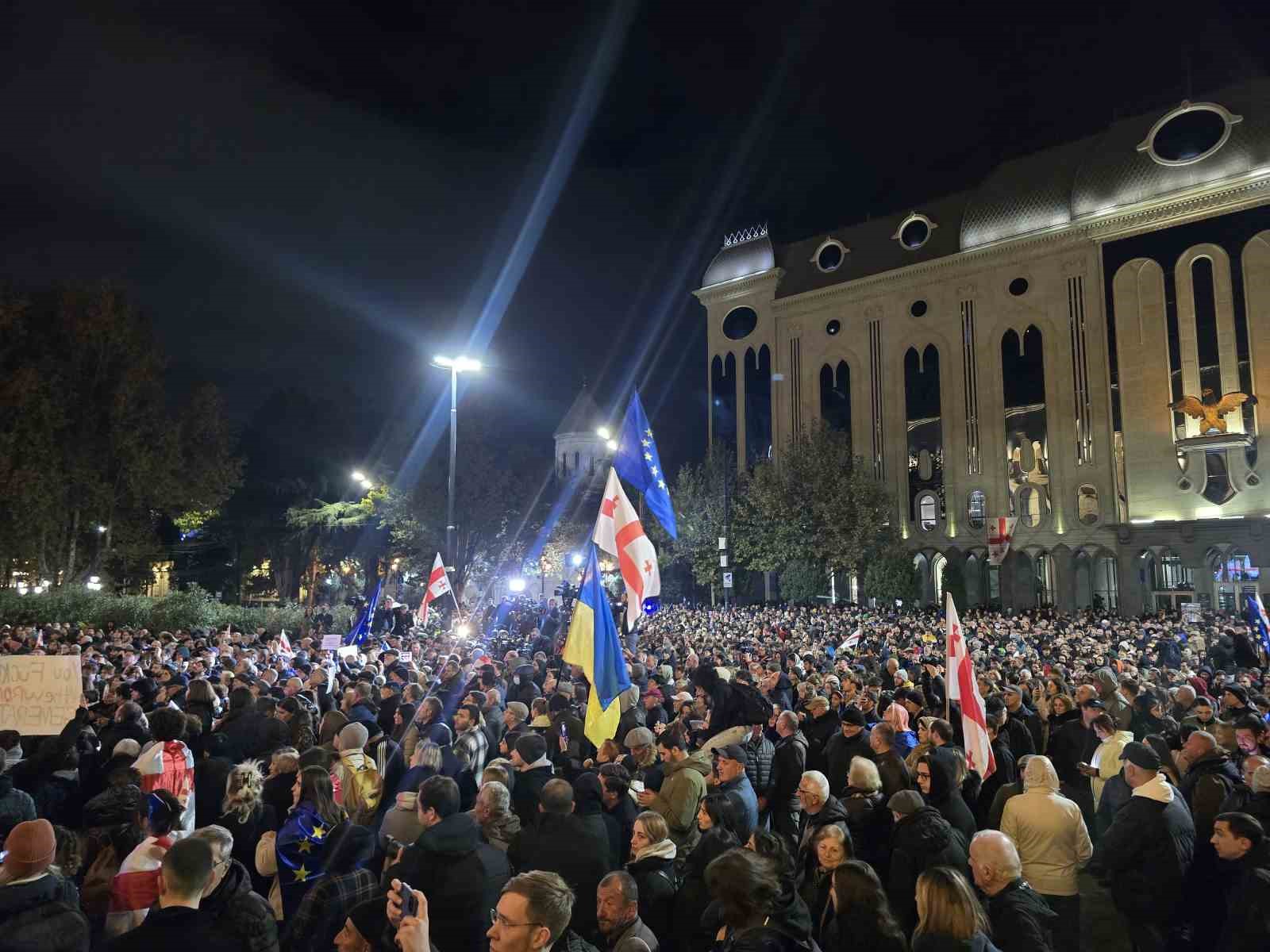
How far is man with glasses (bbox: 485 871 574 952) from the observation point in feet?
9.92

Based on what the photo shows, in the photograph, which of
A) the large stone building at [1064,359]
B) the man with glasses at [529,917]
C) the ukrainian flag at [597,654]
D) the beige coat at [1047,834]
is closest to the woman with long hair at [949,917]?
the man with glasses at [529,917]

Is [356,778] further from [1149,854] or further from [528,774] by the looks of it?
[1149,854]

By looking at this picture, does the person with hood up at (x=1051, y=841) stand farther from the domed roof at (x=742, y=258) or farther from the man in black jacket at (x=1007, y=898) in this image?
the domed roof at (x=742, y=258)

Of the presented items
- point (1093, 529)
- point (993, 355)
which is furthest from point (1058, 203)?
point (1093, 529)

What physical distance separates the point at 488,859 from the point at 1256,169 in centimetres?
4212

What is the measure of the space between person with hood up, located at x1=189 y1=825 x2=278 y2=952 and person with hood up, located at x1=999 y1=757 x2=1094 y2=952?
13.9 ft

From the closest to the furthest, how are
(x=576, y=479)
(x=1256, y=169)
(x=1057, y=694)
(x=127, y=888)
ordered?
(x=127, y=888)
(x=1057, y=694)
(x=1256, y=169)
(x=576, y=479)

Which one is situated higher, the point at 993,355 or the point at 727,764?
the point at 993,355

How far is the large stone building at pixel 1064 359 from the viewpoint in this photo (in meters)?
34.5

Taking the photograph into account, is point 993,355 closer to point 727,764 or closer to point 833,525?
point 833,525

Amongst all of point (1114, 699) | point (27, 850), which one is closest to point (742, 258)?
point (1114, 699)

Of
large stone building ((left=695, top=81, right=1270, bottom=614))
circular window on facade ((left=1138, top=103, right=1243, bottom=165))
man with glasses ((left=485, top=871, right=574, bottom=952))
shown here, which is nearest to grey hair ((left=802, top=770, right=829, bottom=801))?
man with glasses ((left=485, top=871, right=574, bottom=952))

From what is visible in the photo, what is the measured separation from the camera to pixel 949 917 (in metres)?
3.29

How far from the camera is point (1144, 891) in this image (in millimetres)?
5129
